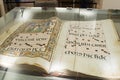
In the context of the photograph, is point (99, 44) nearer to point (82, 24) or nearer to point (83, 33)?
point (83, 33)

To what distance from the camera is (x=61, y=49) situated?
2.52 feet

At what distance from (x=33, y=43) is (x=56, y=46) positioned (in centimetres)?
11

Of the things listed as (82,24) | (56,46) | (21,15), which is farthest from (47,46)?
(21,15)

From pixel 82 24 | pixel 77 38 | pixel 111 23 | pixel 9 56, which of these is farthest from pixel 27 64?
pixel 111 23

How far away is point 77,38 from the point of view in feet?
2.86

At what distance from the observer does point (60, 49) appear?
77 centimetres

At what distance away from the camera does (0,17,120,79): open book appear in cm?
63

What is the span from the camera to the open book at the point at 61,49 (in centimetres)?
63

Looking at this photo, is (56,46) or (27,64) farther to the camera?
(56,46)

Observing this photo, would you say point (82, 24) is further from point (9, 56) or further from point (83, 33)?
point (9, 56)

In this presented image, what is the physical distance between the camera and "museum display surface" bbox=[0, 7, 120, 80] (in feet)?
2.02

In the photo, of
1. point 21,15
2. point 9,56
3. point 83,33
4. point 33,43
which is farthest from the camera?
point 21,15

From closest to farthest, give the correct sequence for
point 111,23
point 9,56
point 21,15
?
point 9,56, point 111,23, point 21,15

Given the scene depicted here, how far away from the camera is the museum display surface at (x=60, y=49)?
615 mm
